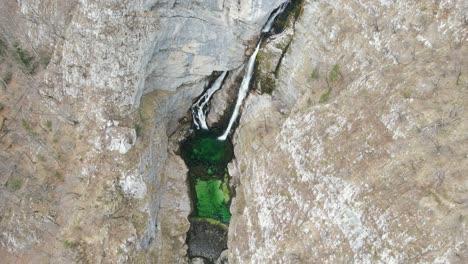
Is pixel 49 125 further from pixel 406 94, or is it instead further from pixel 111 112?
pixel 406 94

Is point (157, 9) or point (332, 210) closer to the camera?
point (332, 210)

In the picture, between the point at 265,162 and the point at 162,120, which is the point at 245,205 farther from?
the point at 162,120

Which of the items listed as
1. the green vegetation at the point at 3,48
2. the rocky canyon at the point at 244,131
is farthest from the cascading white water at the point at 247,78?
the green vegetation at the point at 3,48

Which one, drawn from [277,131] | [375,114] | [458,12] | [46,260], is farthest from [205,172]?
[458,12]

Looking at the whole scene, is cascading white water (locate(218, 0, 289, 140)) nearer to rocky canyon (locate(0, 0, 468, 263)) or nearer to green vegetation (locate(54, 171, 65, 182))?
rocky canyon (locate(0, 0, 468, 263))

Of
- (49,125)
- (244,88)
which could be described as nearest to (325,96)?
(244,88)
